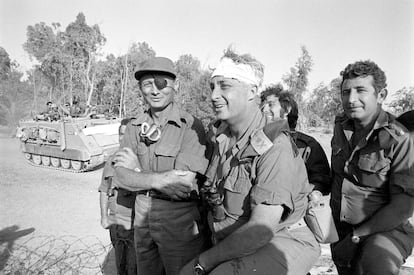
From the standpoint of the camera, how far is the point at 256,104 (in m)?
2.33

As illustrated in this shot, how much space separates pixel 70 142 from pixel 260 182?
12.5 m

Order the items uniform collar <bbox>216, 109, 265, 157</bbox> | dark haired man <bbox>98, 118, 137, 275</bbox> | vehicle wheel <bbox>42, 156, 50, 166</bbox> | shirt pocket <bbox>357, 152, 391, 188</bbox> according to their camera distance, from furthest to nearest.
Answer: vehicle wheel <bbox>42, 156, 50, 166</bbox> < dark haired man <bbox>98, 118, 137, 275</bbox> < shirt pocket <bbox>357, 152, 391, 188</bbox> < uniform collar <bbox>216, 109, 265, 157</bbox>

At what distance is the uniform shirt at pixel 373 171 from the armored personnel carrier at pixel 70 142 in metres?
11.3

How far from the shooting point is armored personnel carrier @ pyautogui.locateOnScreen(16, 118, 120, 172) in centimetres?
1311

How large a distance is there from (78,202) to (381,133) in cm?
842

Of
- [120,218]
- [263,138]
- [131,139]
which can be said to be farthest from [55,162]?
[263,138]

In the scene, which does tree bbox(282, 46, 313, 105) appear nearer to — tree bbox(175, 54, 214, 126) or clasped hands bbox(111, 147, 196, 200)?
tree bbox(175, 54, 214, 126)

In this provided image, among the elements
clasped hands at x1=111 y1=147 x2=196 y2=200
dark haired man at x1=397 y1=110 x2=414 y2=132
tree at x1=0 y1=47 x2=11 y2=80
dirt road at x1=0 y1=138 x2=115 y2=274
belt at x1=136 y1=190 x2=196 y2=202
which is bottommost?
dirt road at x1=0 y1=138 x2=115 y2=274

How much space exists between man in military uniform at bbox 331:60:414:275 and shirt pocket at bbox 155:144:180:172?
50.1 inches

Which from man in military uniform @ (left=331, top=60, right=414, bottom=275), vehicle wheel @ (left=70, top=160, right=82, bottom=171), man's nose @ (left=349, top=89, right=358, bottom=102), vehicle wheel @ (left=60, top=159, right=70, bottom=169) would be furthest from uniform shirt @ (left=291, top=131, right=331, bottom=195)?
vehicle wheel @ (left=60, top=159, right=70, bottom=169)

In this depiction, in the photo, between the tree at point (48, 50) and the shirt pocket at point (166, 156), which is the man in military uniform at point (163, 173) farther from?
the tree at point (48, 50)

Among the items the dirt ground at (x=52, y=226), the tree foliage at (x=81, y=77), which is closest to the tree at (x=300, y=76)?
the tree foliage at (x=81, y=77)

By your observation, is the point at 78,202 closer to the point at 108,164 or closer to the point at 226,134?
the point at 108,164

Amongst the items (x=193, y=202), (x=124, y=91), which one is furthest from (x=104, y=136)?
(x=124, y=91)
